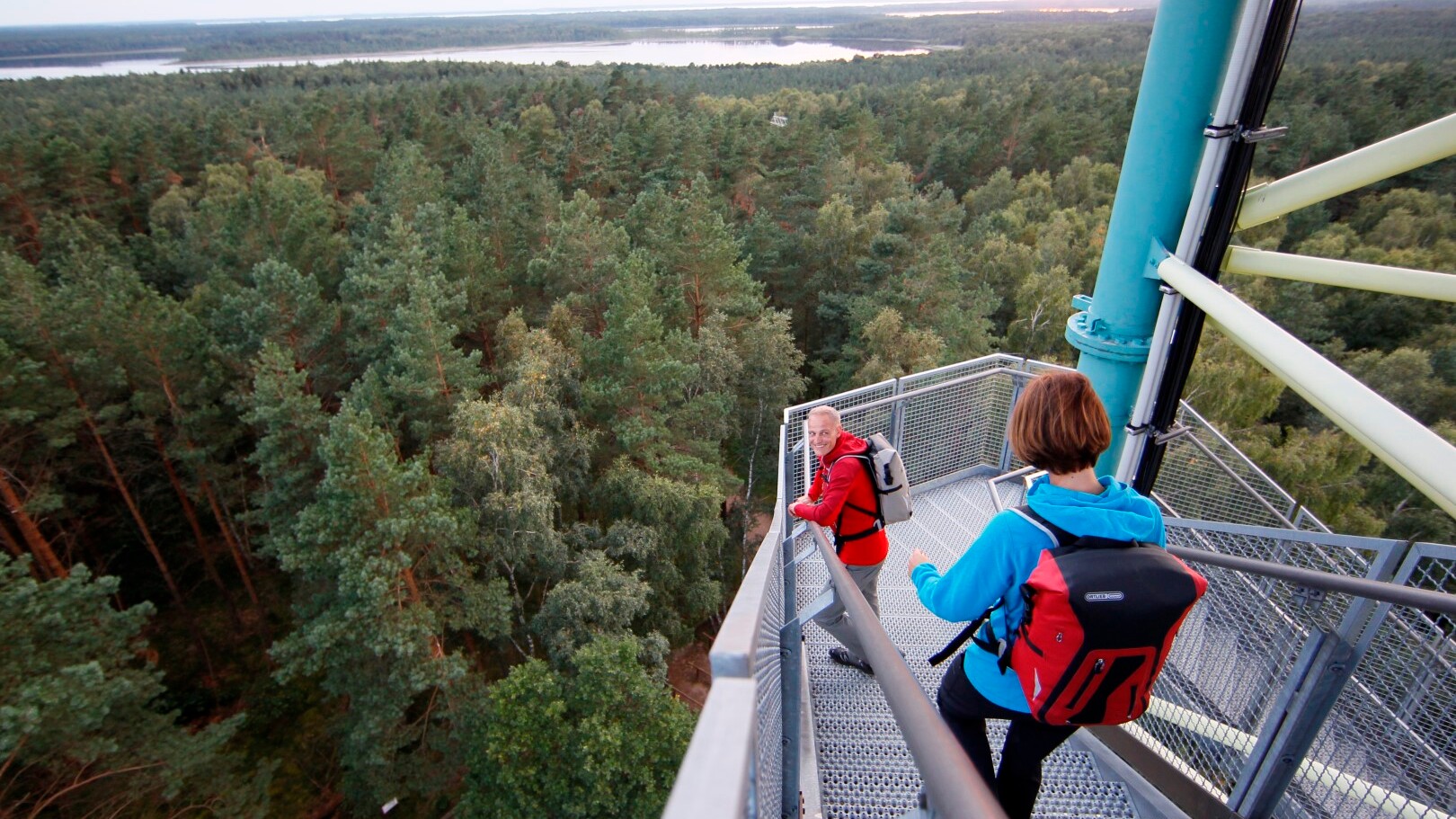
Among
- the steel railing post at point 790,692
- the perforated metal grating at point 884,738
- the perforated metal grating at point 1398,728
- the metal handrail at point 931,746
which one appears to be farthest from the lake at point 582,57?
the metal handrail at point 931,746

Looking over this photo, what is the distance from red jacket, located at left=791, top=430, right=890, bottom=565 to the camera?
365cm

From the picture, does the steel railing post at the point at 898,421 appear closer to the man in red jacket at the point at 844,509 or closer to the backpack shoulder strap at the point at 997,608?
the man in red jacket at the point at 844,509

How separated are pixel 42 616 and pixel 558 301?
12.6 m

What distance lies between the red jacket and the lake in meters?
106

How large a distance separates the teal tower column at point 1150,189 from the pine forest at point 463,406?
31.2 inches

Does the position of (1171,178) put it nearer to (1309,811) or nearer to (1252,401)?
(1309,811)

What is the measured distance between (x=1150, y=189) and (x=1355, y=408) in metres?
2.52

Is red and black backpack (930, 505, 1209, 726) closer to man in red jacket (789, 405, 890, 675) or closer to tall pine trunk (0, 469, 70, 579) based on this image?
man in red jacket (789, 405, 890, 675)

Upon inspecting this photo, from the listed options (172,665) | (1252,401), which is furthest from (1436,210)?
(172,665)

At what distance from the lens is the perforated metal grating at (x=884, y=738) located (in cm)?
317

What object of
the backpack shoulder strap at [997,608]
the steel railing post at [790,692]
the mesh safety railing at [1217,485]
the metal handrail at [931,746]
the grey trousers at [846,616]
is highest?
the metal handrail at [931,746]

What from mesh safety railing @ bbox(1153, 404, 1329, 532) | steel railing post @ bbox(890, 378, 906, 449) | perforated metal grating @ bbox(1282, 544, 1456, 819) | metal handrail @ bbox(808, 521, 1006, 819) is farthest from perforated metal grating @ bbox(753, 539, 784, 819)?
mesh safety railing @ bbox(1153, 404, 1329, 532)

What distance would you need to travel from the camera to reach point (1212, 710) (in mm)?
2998

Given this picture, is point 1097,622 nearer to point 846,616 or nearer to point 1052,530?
point 1052,530
